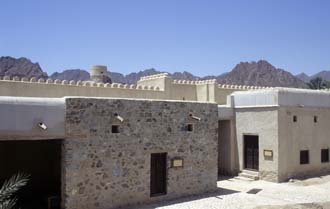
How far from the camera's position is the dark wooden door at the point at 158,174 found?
13.1 meters

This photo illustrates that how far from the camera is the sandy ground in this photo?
12.6m

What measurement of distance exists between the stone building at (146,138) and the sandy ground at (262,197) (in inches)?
24.2

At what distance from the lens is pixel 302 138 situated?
17.8m

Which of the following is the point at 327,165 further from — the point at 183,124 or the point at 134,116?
the point at 134,116

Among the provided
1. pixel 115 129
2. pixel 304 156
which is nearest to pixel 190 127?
pixel 115 129

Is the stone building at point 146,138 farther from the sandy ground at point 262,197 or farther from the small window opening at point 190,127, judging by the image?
the sandy ground at point 262,197

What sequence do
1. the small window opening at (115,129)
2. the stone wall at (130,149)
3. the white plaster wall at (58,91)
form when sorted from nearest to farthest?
1. the stone wall at (130,149)
2. the small window opening at (115,129)
3. the white plaster wall at (58,91)

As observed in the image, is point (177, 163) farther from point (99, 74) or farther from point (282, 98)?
point (99, 74)

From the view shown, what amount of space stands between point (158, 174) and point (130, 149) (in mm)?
1774

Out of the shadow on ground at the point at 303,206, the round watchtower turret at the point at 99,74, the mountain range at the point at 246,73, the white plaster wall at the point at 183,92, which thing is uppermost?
the mountain range at the point at 246,73

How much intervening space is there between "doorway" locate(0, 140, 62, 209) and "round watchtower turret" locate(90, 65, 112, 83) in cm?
913

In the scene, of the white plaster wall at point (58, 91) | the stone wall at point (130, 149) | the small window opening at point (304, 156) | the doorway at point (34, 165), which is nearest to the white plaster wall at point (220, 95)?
the white plaster wall at point (58, 91)

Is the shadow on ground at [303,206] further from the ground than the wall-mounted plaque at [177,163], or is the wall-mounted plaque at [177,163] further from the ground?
the wall-mounted plaque at [177,163]

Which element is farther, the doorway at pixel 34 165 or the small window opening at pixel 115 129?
the doorway at pixel 34 165
